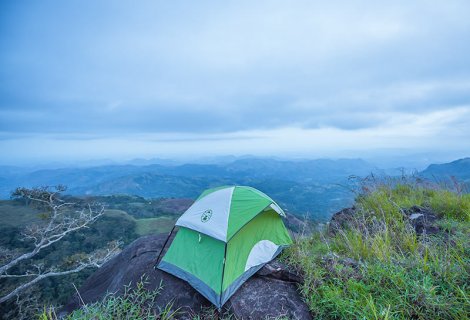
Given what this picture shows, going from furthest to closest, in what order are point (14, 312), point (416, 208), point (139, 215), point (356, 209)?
point (139, 215), point (14, 312), point (356, 209), point (416, 208)

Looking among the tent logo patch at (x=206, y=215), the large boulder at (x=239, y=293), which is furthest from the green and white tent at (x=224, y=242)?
the large boulder at (x=239, y=293)

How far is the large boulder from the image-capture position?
3840 mm

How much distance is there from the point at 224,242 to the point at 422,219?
200 inches

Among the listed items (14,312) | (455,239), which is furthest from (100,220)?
(455,239)

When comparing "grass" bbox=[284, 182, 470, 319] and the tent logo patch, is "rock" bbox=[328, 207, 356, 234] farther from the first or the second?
the tent logo patch

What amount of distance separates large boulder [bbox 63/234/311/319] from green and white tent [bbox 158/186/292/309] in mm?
163

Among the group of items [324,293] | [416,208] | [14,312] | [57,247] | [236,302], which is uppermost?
[416,208]

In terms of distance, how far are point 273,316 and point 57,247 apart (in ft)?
156

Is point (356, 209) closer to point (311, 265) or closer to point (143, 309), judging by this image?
point (311, 265)

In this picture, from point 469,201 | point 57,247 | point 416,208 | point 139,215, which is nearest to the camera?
point 469,201

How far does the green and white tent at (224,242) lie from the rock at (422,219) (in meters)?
3.14

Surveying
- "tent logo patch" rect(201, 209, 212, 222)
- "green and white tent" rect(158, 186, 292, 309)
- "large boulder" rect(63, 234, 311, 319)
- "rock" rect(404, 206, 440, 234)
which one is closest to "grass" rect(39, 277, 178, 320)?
"large boulder" rect(63, 234, 311, 319)

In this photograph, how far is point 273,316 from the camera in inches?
146

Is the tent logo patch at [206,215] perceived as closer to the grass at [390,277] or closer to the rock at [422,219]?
Answer: the grass at [390,277]
